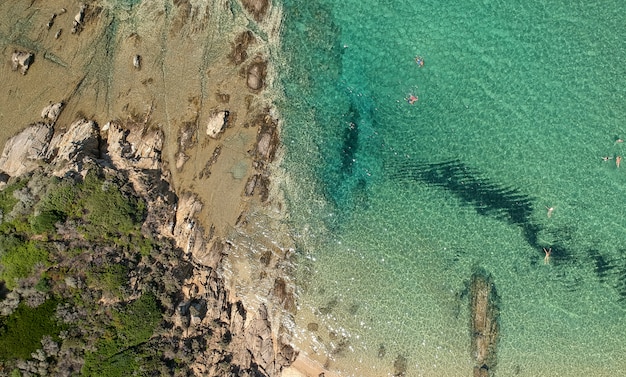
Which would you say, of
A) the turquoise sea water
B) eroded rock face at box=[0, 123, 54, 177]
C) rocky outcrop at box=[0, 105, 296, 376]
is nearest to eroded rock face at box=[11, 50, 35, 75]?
rocky outcrop at box=[0, 105, 296, 376]

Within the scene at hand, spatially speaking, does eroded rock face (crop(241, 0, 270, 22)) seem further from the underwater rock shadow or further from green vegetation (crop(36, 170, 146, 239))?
the underwater rock shadow

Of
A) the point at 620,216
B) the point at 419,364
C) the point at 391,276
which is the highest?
the point at 620,216

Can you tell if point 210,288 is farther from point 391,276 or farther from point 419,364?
point 419,364

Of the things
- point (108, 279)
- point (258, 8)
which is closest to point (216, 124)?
point (258, 8)

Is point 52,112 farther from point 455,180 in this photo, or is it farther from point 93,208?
point 455,180

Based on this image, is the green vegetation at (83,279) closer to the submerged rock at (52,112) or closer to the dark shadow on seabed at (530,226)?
the submerged rock at (52,112)

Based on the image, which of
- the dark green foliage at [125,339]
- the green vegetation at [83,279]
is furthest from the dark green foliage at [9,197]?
the dark green foliage at [125,339]

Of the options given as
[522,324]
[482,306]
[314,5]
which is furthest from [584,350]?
[314,5]
